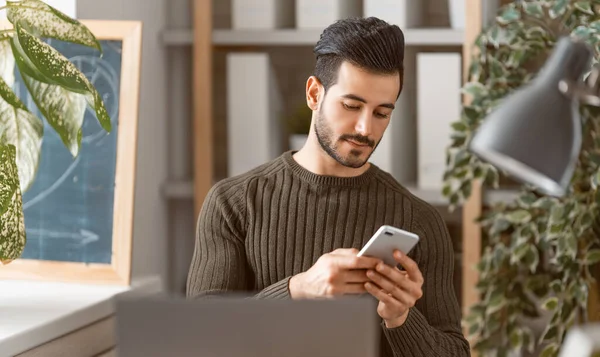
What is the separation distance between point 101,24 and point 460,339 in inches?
44.3

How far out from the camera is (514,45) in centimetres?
263

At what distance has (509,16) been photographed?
2.60 metres

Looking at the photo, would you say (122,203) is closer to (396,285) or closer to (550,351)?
(396,285)

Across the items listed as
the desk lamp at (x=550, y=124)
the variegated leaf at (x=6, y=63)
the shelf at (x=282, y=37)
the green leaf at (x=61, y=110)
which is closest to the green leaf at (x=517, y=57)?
the shelf at (x=282, y=37)

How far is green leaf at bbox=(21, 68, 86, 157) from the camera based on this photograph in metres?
1.96

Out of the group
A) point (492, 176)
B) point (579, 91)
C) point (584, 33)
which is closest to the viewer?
point (579, 91)

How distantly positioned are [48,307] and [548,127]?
49.2 inches

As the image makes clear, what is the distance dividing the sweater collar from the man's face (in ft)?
0.25

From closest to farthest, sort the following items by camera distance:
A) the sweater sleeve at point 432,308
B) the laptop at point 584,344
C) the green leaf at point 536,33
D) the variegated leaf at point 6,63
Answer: the laptop at point 584,344, the sweater sleeve at point 432,308, the variegated leaf at point 6,63, the green leaf at point 536,33

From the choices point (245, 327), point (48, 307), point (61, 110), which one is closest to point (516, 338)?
point (48, 307)

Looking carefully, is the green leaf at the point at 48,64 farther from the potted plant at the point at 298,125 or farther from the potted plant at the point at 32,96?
the potted plant at the point at 298,125

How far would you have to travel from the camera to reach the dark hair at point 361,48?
1.84m

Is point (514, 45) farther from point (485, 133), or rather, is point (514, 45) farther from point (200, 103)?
point (485, 133)

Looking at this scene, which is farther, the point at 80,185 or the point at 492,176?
the point at 492,176
